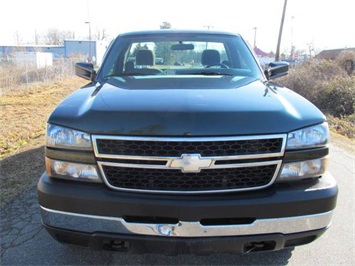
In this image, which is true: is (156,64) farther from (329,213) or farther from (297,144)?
(329,213)

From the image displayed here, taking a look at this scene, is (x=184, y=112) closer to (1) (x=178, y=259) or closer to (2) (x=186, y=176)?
(2) (x=186, y=176)

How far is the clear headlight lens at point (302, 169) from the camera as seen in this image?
2.17 meters

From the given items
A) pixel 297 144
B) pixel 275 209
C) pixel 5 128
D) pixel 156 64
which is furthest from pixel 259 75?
pixel 5 128

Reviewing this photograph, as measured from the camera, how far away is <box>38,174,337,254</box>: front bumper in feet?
6.79

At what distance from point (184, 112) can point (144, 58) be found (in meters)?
1.89

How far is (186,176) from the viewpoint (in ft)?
6.89

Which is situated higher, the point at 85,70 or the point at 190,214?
the point at 85,70

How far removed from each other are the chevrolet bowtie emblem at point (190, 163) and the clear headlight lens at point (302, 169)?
50 cm

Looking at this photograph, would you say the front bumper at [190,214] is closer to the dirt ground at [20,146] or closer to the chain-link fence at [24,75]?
the dirt ground at [20,146]

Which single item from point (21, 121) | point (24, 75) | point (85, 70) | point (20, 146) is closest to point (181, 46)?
point (85, 70)

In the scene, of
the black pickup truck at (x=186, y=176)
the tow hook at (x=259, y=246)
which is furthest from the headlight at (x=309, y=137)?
the tow hook at (x=259, y=246)

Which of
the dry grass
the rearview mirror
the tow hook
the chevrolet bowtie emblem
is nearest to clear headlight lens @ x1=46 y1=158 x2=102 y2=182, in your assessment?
the chevrolet bowtie emblem

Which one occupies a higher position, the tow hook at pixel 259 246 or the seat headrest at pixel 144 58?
the seat headrest at pixel 144 58

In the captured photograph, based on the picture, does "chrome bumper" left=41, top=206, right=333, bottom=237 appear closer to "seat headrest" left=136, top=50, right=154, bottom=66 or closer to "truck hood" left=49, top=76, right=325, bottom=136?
"truck hood" left=49, top=76, right=325, bottom=136
